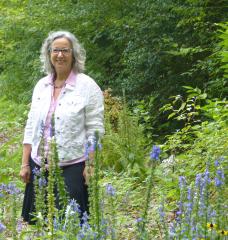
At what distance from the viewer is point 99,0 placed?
10.8 meters

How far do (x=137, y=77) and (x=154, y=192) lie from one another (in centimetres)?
411

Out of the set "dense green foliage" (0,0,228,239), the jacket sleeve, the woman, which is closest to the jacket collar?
the woman

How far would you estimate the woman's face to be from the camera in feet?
14.0

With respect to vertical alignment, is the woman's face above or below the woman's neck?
above

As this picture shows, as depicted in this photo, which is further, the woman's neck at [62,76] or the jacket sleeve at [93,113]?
the woman's neck at [62,76]

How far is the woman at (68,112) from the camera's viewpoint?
412 centimetres

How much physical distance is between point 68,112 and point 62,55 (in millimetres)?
438

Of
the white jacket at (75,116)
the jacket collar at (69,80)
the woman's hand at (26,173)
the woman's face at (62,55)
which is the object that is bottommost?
the woman's hand at (26,173)

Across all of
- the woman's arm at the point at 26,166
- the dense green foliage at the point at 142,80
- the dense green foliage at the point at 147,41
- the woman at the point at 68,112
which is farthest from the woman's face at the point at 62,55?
the dense green foliage at the point at 147,41

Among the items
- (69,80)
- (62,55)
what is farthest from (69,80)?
(62,55)

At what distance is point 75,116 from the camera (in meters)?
4.12

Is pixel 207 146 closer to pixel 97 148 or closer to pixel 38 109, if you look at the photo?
pixel 38 109

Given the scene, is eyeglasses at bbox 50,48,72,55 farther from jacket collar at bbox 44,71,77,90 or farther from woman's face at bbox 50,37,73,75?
jacket collar at bbox 44,71,77,90

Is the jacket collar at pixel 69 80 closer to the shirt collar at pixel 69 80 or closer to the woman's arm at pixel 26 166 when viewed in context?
the shirt collar at pixel 69 80
